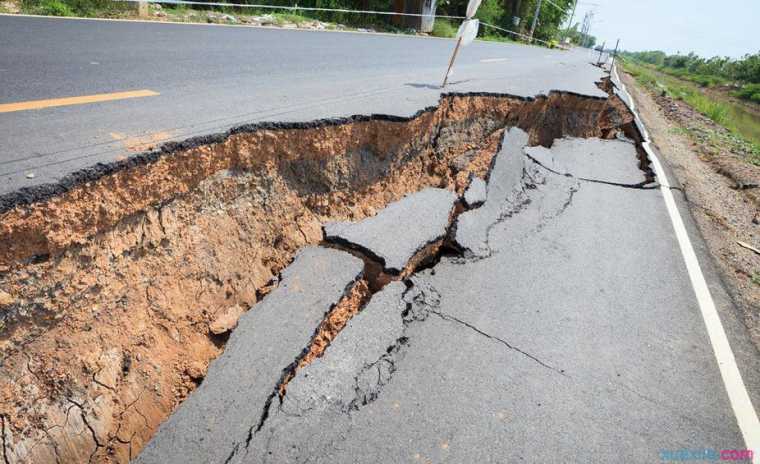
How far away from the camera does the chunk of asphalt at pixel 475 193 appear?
4.26 meters

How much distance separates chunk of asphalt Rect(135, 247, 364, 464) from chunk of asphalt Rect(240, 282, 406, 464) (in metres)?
0.10

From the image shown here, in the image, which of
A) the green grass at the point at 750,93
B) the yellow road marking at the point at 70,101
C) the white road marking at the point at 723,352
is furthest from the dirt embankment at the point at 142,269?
the green grass at the point at 750,93

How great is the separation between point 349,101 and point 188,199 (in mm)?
2370

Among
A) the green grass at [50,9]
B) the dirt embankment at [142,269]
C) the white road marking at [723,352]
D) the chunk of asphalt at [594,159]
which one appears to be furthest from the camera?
the green grass at [50,9]

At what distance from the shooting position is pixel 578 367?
255cm

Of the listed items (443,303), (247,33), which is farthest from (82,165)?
(247,33)

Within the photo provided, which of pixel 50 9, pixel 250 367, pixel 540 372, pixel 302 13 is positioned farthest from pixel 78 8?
pixel 540 372

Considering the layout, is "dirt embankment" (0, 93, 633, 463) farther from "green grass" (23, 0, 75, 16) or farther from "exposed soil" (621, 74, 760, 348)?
"green grass" (23, 0, 75, 16)

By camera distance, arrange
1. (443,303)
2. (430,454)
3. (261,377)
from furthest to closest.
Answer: (443,303) → (261,377) → (430,454)

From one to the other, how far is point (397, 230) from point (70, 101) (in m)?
2.92

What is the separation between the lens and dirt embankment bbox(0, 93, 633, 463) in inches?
74.7

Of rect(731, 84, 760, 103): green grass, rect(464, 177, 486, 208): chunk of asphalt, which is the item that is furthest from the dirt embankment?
rect(731, 84, 760, 103): green grass

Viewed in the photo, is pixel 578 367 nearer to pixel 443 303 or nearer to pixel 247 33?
pixel 443 303

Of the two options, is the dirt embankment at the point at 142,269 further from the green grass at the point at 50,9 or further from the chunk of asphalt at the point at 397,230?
the green grass at the point at 50,9
